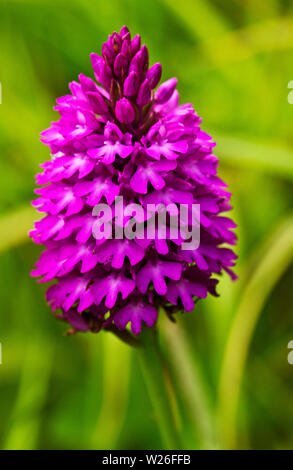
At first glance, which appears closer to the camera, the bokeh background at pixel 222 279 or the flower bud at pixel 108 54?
the flower bud at pixel 108 54

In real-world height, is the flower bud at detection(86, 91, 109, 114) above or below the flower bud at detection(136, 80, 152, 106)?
below

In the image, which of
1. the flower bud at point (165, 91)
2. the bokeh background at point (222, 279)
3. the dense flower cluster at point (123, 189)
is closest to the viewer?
the dense flower cluster at point (123, 189)

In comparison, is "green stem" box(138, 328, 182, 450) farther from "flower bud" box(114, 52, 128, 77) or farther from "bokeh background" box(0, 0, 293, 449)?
"flower bud" box(114, 52, 128, 77)

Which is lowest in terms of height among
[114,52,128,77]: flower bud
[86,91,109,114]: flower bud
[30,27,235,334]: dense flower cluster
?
[30,27,235,334]: dense flower cluster

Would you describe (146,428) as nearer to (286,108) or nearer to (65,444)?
(65,444)

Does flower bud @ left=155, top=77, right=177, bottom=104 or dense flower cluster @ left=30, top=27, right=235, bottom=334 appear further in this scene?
flower bud @ left=155, top=77, right=177, bottom=104

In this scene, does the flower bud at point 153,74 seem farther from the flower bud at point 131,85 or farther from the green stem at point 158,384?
the green stem at point 158,384

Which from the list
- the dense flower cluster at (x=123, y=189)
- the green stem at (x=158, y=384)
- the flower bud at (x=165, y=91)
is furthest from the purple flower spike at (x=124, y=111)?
the green stem at (x=158, y=384)

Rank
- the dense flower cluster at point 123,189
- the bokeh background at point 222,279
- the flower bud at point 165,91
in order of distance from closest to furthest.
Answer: the dense flower cluster at point 123,189, the flower bud at point 165,91, the bokeh background at point 222,279

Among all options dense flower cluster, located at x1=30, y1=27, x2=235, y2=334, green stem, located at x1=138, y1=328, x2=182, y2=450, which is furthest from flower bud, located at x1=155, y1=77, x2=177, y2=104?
green stem, located at x1=138, y1=328, x2=182, y2=450
